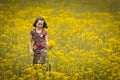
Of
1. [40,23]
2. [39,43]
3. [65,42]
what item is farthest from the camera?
[65,42]

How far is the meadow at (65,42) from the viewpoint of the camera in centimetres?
639

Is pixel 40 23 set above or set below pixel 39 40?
above

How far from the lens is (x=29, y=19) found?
41.5 feet

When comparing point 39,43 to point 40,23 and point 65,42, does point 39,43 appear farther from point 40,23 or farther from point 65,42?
point 65,42

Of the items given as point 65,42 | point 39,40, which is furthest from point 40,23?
point 65,42

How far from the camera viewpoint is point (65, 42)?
912 cm

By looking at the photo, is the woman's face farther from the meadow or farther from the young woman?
the meadow

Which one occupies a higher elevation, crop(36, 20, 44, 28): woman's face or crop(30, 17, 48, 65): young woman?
crop(36, 20, 44, 28): woman's face

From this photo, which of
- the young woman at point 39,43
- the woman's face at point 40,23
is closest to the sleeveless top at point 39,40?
the young woman at point 39,43

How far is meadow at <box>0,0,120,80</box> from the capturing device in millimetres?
6395

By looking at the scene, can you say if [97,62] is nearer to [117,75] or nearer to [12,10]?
[117,75]

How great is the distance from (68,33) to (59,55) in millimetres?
3002

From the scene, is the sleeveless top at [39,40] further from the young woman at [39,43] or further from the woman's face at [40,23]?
the woman's face at [40,23]

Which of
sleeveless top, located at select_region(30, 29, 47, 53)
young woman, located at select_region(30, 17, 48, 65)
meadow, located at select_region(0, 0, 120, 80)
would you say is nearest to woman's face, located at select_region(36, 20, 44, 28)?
young woman, located at select_region(30, 17, 48, 65)
